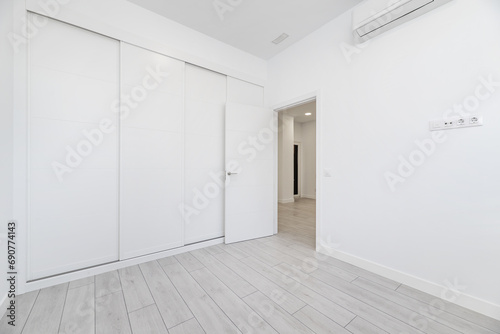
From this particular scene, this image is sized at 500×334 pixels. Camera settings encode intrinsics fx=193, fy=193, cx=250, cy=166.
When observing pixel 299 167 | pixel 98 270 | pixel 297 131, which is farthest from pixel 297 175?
pixel 98 270

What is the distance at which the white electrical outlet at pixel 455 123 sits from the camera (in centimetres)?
149

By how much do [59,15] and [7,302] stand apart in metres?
2.49

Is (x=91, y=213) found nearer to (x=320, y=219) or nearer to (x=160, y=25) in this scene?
(x=160, y=25)

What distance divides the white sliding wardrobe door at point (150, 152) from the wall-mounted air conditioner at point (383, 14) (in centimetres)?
211

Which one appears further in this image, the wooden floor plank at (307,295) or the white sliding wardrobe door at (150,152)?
the white sliding wardrobe door at (150,152)

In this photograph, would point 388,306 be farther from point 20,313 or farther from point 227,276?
point 20,313

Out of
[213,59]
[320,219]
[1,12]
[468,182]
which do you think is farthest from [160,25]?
[468,182]

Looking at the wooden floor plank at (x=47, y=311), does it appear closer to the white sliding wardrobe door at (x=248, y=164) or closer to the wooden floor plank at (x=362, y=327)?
the white sliding wardrobe door at (x=248, y=164)

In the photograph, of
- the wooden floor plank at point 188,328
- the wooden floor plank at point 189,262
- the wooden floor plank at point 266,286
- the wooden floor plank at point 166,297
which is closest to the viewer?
the wooden floor plank at point 188,328

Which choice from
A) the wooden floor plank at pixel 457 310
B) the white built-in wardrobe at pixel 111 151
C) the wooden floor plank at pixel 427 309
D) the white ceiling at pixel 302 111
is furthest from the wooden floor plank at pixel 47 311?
the white ceiling at pixel 302 111

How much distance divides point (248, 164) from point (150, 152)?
4.45ft

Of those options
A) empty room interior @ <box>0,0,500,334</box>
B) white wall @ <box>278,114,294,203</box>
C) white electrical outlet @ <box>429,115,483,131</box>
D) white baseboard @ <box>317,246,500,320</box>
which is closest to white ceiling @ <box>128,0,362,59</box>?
empty room interior @ <box>0,0,500,334</box>

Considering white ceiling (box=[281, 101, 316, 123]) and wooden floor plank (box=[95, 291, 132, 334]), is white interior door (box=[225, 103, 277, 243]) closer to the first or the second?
wooden floor plank (box=[95, 291, 132, 334])

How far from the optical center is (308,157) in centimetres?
749
